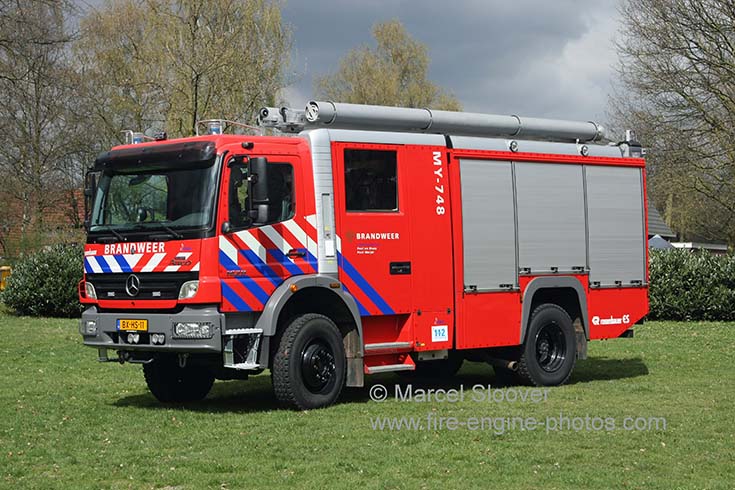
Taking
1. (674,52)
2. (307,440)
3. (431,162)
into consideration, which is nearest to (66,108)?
(674,52)

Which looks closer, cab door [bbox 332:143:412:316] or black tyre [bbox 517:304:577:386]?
cab door [bbox 332:143:412:316]

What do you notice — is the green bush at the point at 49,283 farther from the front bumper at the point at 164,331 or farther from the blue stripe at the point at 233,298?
the blue stripe at the point at 233,298

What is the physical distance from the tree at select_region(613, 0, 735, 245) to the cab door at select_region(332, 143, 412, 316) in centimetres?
2354

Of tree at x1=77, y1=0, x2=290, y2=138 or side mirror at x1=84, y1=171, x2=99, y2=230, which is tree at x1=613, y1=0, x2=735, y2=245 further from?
side mirror at x1=84, y1=171, x2=99, y2=230

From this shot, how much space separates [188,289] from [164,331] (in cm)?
50

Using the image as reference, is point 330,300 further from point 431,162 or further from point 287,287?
point 431,162

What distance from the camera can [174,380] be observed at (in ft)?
41.4

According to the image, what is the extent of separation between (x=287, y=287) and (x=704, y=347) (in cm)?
1152

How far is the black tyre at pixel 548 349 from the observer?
1377cm

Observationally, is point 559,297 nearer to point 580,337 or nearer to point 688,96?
point 580,337

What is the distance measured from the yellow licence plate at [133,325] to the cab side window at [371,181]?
8.48 ft

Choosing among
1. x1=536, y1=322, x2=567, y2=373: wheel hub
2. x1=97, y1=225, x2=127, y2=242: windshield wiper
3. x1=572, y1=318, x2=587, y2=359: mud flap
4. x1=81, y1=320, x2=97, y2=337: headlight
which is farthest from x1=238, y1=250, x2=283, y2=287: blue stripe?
x1=572, y1=318, x2=587, y2=359: mud flap

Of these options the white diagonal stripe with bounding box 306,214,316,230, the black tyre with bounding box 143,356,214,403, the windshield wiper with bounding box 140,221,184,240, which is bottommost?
the black tyre with bounding box 143,356,214,403

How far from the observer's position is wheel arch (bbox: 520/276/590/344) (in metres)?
13.6
